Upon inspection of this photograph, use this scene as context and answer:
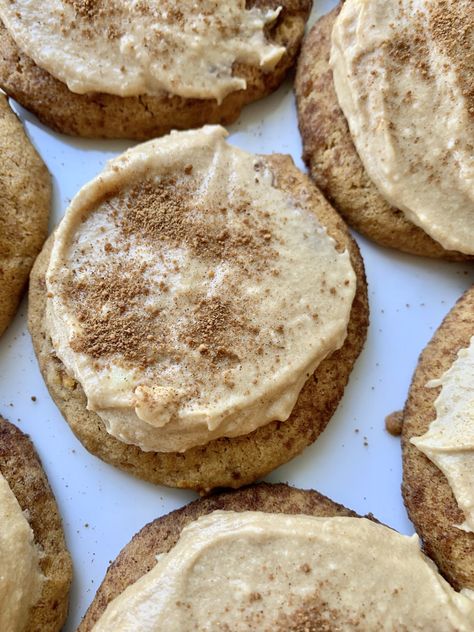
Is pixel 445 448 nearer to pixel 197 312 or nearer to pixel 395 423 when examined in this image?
pixel 395 423

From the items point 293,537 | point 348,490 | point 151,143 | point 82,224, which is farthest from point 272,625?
point 151,143

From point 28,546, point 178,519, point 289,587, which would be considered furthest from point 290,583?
point 28,546

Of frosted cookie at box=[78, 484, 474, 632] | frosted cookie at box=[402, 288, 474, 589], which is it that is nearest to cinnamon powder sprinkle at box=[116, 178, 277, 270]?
frosted cookie at box=[402, 288, 474, 589]

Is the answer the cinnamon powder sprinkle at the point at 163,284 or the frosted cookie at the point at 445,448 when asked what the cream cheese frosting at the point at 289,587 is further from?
the cinnamon powder sprinkle at the point at 163,284

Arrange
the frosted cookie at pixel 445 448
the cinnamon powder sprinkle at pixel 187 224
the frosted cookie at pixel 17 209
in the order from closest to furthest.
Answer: the frosted cookie at pixel 445 448 → the cinnamon powder sprinkle at pixel 187 224 → the frosted cookie at pixel 17 209

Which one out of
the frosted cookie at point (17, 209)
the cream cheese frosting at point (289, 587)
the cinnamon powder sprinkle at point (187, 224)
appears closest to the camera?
the cream cheese frosting at point (289, 587)

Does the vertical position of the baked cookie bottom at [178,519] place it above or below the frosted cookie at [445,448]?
below

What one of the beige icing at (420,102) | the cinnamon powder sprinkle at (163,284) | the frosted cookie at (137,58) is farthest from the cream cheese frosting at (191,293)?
the beige icing at (420,102)

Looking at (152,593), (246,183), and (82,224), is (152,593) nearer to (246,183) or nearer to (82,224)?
(82,224)
